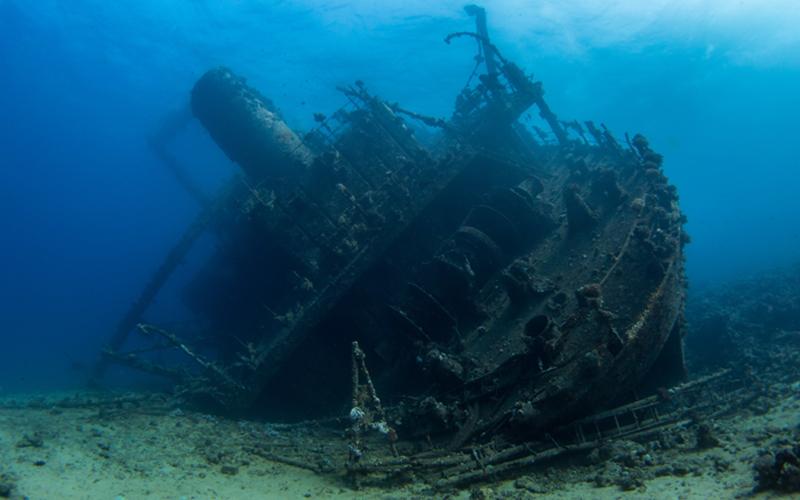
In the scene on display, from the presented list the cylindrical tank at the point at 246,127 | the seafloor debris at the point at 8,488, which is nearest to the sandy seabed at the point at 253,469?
the seafloor debris at the point at 8,488

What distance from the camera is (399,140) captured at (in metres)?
15.1

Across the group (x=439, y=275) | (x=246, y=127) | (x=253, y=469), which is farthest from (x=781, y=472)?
(x=246, y=127)

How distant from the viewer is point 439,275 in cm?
1012

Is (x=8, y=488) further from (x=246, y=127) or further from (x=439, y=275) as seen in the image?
(x=246, y=127)

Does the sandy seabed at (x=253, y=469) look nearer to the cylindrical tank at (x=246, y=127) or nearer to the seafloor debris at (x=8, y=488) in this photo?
the seafloor debris at (x=8, y=488)

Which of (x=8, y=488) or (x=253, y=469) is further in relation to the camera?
(x=253, y=469)

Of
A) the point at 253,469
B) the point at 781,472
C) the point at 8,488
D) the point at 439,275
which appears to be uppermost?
the point at 439,275

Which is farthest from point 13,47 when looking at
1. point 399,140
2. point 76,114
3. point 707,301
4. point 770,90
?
point 770,90

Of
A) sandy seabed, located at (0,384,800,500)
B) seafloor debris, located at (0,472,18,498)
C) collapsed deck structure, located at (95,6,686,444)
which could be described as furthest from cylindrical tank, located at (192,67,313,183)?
seafloor debris, located at (0,472,18,498)

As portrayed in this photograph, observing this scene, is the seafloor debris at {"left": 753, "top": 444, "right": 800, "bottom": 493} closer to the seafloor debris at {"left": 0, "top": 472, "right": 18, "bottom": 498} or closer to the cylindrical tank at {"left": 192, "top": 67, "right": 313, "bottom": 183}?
the seafloor debris at {"left": 0, "top": 472, "right": 18, "bottom": 498}

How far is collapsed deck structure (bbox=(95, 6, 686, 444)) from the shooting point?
277 inches

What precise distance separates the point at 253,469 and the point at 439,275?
5.40m

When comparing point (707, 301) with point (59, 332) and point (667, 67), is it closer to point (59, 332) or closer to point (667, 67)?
point (667, 67)

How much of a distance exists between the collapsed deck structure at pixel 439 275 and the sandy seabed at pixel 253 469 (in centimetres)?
95
